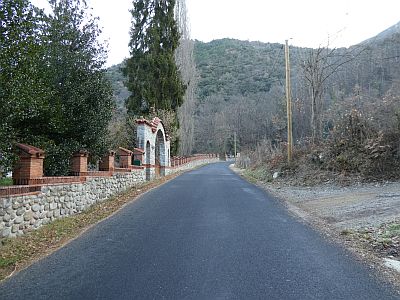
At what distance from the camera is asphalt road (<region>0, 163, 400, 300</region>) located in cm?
455

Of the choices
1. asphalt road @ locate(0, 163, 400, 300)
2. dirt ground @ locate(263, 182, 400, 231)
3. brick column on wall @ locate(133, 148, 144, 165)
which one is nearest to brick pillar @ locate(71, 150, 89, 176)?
asphalt road @ locate(0, 163, 400, 300)

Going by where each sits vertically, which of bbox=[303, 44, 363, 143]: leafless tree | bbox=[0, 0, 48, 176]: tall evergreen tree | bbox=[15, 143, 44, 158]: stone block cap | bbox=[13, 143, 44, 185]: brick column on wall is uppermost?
bbox=[303, 44, 363, 143]: leafless tree

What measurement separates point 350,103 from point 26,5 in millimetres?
15628

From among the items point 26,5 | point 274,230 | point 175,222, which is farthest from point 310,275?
point 26,5

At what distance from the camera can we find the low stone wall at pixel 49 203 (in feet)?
23.8

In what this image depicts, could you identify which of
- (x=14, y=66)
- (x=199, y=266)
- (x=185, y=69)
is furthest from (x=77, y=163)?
(x=185, y=69)

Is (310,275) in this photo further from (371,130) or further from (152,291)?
(371,130)

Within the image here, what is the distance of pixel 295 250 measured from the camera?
6496 millimetres

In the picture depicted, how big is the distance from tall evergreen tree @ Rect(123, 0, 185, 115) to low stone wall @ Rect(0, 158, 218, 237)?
15583 mm

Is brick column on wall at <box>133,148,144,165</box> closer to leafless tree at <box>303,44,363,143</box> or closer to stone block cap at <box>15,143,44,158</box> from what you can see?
leafless tree at <box>303,44,363,143</box>

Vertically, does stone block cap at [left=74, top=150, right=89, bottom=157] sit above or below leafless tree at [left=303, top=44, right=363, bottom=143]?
below

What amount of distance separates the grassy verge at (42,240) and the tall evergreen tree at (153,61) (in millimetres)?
19179

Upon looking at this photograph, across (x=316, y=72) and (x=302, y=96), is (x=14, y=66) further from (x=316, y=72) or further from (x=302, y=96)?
(x=302, y=96)

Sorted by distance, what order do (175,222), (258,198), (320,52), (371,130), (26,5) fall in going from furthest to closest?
(320,52)
(371,130)
(258,198)
(175,222)
(26,5)
